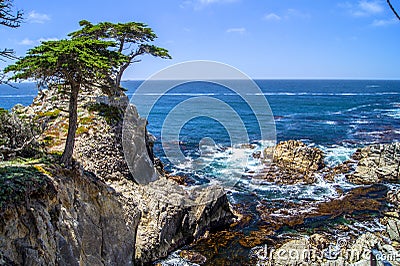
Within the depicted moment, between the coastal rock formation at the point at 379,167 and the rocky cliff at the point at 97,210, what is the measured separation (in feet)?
43.9

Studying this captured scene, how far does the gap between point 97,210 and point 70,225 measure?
221 cm

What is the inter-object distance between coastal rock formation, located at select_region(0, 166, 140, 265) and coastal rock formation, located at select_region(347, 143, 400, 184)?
63.5ft

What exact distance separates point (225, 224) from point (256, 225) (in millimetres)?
1870

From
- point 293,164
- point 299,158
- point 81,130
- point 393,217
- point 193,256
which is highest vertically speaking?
point 81,130

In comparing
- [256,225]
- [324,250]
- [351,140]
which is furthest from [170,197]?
[351,140]

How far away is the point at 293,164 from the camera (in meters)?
30.0

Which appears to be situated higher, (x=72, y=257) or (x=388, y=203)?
(x=72, y=257)

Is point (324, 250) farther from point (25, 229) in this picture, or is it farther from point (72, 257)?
point (25, 229)

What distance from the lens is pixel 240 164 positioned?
3209 cm

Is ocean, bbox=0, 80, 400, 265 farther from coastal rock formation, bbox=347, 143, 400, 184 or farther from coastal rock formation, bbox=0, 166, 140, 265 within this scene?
coastal rock formation, bbox=0, 166, 140, 265

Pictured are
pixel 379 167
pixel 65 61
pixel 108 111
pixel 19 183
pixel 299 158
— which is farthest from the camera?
pixel 299 158

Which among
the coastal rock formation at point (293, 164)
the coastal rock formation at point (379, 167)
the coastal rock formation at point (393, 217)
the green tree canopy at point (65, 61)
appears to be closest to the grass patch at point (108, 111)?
the green tree canopy at point (65, 61)

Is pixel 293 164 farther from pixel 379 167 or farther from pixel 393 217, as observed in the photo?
pixel 393 217

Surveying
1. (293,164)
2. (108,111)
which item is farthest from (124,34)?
(293,164)
